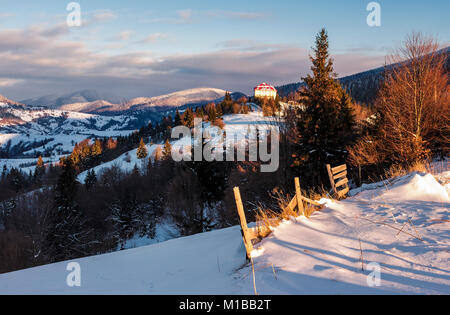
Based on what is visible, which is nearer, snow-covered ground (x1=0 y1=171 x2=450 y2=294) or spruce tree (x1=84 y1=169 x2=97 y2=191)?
snow-covered ground (x1=0 y1=171 x2=450 y2=294)

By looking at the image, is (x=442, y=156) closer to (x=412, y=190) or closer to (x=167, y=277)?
(x=412, y=190)

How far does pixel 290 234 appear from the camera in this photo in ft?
19.1

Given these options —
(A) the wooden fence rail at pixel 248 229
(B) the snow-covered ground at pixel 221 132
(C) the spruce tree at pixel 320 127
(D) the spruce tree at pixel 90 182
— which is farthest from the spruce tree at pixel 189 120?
(A) the wooden fence rail at pixel 248 229

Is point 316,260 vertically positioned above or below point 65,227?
above

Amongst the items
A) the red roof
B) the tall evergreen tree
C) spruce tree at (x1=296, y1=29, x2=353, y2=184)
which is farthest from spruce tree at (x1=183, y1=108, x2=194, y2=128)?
spruce tree at (x1=296, y1=29, x2=353, y2=184)

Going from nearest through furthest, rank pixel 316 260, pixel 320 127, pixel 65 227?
pixel 316 260, pixel 320 127, pixel 65 227

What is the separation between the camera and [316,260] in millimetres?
4480

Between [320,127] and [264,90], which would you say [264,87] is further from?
[320,127]

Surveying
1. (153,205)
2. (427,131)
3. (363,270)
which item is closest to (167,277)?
(363,270)

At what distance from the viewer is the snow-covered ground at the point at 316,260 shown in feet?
12.6

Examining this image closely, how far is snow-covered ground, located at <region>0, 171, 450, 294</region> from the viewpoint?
3.83m

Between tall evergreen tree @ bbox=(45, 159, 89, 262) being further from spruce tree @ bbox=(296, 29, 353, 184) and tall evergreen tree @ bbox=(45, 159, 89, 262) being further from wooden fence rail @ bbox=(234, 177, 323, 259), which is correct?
wooden fence rail @ bbox=(234, 177, 323, 259)

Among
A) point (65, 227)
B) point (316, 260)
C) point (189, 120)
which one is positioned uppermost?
point (189, 120)

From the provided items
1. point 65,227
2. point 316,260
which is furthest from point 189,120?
point 316,260
